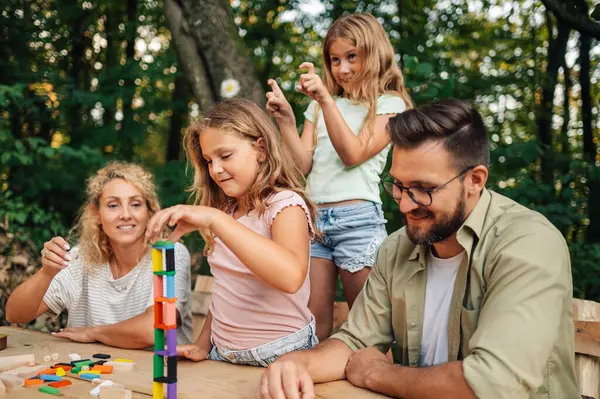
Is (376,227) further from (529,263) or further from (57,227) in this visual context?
(57,227)

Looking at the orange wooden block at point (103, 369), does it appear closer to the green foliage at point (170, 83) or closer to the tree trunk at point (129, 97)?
the green foliage at point (170, 83)

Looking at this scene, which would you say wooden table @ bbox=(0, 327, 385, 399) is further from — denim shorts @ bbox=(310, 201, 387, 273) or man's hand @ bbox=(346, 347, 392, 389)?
denim shorts @ bbox=(310, 201, 387, 273)

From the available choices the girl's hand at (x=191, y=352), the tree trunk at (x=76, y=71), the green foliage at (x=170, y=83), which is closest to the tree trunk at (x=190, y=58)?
the green foliage at (x=170, y=83)

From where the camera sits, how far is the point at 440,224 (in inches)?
74.4

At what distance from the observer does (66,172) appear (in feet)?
20.2

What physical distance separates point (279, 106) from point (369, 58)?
480 mm

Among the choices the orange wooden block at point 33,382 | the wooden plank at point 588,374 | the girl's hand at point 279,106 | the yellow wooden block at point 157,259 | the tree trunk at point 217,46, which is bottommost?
the wooden plank at point 588,374

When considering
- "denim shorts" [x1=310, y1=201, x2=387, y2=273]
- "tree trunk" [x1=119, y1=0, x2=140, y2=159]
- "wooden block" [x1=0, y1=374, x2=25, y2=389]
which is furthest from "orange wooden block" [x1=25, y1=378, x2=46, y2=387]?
"tree trunk" [x1=119, y1=0, x2=140, y2=159]

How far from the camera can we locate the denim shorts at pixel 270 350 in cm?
219

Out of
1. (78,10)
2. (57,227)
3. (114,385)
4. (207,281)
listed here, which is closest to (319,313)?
(207,281)

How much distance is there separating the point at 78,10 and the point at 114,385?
18.4 feet

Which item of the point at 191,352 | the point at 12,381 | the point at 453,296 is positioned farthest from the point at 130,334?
the point at 453,296

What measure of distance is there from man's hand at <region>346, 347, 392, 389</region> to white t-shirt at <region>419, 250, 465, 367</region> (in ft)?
0.51

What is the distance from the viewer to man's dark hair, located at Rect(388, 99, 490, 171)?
6.17ft
